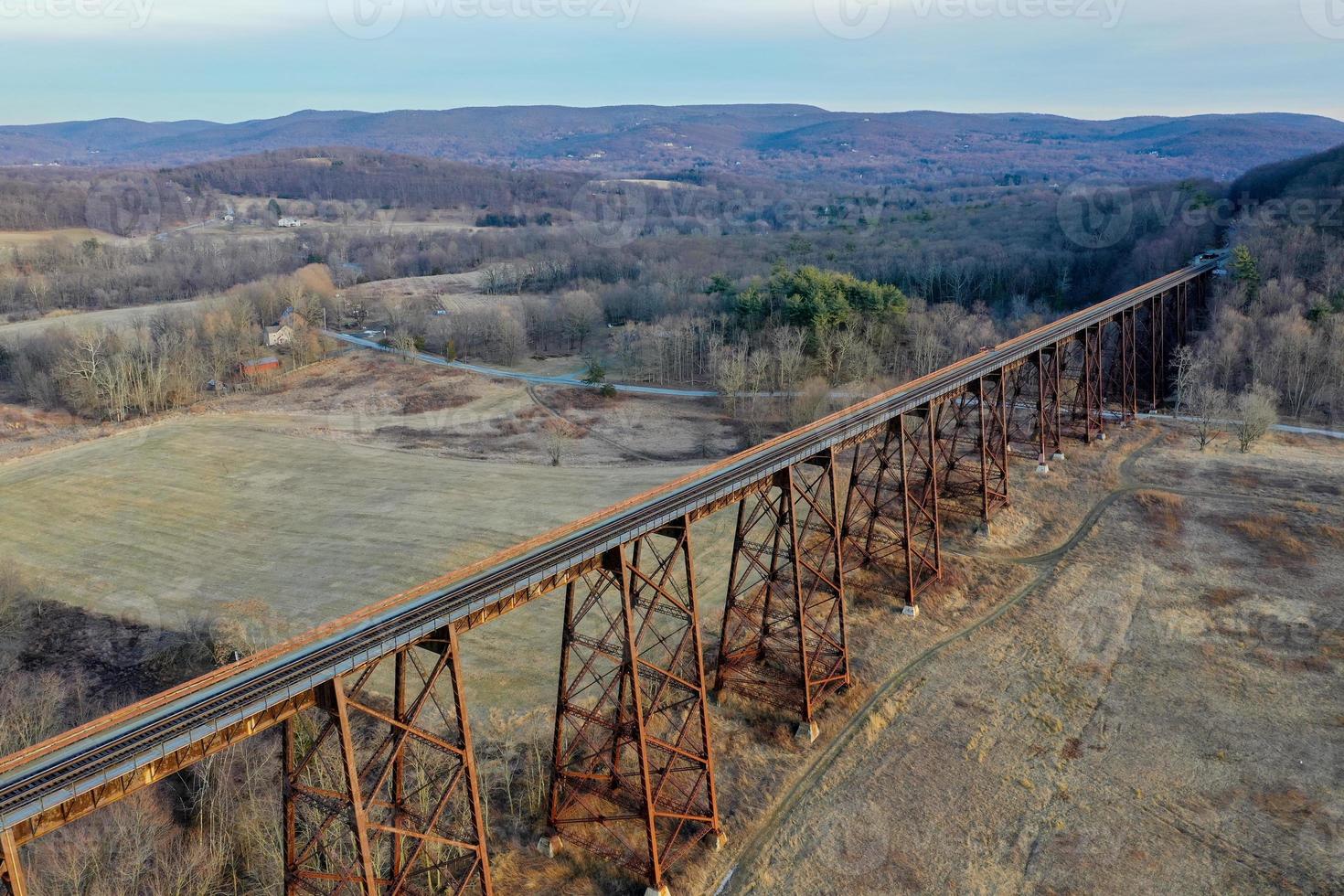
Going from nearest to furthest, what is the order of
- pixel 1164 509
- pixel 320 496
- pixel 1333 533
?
pixel 1333 533 → pixel 1164 509 → pixel 320 496

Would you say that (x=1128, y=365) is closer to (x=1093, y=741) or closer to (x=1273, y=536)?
(x=1273, y=536)

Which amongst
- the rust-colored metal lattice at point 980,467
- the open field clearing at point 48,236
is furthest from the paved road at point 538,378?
the open field clearing at point 48,236

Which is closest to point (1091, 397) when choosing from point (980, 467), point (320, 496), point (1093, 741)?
point (980, 467)

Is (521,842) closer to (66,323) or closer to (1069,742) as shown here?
(1069,742)

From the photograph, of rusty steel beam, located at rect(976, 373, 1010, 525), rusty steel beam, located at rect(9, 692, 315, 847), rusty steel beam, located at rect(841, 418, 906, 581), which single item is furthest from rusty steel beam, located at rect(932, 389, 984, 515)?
rusty steel beam, located at rect(9, 692, 315, 847)

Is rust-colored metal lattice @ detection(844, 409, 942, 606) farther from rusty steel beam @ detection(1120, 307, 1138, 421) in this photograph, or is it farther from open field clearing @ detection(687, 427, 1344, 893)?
rusty steel beam @ detection(1120, 307, 1138, 421)

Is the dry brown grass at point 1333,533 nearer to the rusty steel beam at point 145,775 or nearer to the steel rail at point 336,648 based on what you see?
the steel rail at point 336,648
